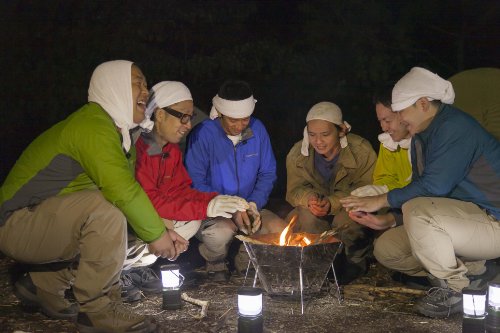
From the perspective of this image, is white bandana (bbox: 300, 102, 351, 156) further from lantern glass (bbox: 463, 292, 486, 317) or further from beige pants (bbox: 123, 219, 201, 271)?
lantern glass (bbox: 463, 292, 486, 317)

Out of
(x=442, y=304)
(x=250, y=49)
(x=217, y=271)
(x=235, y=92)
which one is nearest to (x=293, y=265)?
(x=442, y=304)

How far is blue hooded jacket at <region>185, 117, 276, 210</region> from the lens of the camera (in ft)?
18.7

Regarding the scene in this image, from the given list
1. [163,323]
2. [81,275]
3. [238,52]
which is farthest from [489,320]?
[238,52]

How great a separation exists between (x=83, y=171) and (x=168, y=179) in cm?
129

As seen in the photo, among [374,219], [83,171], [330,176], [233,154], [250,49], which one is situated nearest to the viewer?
[83,171]

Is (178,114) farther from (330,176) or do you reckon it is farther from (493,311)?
(493,311)

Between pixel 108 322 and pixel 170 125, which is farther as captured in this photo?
pixel 170 125

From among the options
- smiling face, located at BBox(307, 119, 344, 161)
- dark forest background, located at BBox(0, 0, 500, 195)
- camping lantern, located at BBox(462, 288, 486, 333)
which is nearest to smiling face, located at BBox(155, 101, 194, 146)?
smiling face, located at BBox(307, 119, 344, 161)

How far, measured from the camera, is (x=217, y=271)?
5.41 m

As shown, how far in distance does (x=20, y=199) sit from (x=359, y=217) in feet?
8.11

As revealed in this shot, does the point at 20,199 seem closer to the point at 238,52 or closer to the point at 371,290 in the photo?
the point at 371,290

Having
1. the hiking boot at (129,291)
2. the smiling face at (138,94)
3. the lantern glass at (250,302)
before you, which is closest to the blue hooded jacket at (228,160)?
the hiking boot at (129,291)

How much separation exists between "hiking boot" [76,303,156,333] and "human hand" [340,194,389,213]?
1.78m

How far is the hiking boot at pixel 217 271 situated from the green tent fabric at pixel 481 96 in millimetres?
2451
